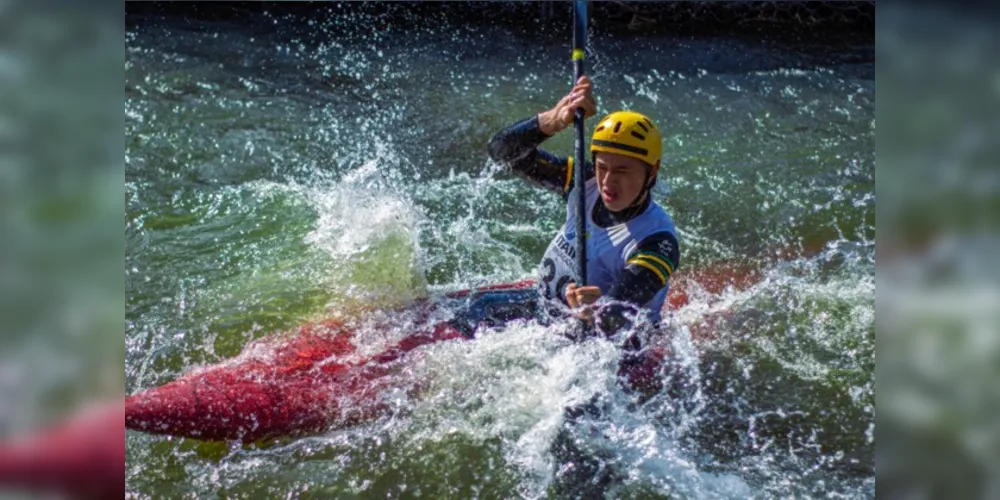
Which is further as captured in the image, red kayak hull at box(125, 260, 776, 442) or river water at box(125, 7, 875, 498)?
river water at box(125, 7, 875, 498)

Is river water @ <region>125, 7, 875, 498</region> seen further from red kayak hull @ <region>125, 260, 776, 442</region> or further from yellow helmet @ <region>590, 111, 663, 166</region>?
yellow helmet @ <region>590, 111, 663, 166</region>

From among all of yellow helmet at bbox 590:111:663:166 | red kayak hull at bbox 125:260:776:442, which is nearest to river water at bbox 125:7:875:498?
red kayak hull at bbox 125:260:776:442

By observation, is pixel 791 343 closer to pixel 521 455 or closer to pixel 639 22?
pixel 521 455

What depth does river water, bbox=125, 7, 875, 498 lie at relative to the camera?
348 cm

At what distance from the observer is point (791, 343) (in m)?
4.54

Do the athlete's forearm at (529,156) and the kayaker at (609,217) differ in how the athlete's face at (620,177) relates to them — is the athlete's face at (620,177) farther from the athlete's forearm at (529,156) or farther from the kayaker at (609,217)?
the athlete's forearm at (529,156)

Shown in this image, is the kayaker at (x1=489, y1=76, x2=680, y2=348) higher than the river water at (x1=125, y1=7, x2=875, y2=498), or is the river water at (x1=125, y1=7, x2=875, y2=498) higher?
the kayaker at (x1=489, y1=76, x2=680, y2=348)

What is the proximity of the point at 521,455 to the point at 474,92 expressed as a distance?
4.43 metres

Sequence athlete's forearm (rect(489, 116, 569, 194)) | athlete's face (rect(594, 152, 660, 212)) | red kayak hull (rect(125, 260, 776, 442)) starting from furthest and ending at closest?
athlete's forearm (rect(489, 116, 569, 194))
athlete's face (rect(594, 152, 660, 212))
red kayak hull (rect(125, 260, 776, 442))

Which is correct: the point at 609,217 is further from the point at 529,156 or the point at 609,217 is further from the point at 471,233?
the point at 471,233
